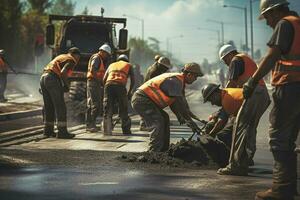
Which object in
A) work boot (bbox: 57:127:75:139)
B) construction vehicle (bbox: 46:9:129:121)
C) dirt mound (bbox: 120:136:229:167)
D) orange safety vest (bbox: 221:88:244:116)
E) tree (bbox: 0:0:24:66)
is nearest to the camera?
orange safety vest (bbox: 221:88:244:116)

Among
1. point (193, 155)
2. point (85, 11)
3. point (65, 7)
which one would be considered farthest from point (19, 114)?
point (65, 7)

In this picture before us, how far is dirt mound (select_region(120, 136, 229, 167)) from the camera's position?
28.3 feet

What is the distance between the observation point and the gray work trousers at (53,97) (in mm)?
12562

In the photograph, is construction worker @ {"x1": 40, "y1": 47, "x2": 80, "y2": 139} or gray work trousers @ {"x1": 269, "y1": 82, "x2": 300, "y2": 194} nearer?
gray work trousers @ {"x1": 269, "y1": 82, "x2": 300, "y2": 194}

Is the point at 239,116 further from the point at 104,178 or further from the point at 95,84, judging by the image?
the point at 95,84

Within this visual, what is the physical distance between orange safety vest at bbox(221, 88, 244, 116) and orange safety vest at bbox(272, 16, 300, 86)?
193 cm

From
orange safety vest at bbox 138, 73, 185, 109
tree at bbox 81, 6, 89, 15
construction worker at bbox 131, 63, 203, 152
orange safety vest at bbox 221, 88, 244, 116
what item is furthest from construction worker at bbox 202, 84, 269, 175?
tree at bbox 81, 6, 89, 15

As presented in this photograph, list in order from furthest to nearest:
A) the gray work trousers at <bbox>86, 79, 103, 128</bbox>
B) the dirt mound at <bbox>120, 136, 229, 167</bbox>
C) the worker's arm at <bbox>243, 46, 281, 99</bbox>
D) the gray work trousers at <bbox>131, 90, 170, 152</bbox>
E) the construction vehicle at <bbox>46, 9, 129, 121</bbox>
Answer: the construction vehicle at <bbox>46, 9, 129, 121</bbox> < the gray work trousers at <bbox>86, 79, 103, 128</bbox> < the gray work trousers at <bbox>131, 90, 170, 152</bbox> < the dirt mound at <bbox>120, 136, 229, 167</bbox> < the worker's arm at <bbox>243, 46, 281, 99</bbox>

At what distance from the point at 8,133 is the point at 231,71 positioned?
243 inches

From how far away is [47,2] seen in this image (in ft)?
215

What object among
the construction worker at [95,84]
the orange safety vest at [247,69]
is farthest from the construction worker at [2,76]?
the orange safety vest at [247,69]

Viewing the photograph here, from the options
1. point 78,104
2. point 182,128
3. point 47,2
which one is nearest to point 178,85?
point 182,128

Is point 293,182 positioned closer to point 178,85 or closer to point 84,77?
point 178,85

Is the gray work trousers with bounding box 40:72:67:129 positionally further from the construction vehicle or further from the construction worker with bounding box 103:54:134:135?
the construction vehicle
